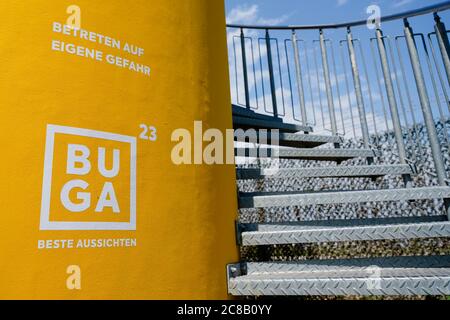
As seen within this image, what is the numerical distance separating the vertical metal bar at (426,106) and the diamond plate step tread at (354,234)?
1.99 ft

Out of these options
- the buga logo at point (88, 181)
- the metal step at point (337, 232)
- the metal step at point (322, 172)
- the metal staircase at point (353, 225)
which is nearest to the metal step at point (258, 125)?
the metal staircase at point (353, 225)

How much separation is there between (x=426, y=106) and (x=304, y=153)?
0.94 meters

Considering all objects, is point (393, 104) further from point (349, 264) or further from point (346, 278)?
point (346, 278)

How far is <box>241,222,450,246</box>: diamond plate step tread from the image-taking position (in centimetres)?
185

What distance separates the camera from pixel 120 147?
1.61m

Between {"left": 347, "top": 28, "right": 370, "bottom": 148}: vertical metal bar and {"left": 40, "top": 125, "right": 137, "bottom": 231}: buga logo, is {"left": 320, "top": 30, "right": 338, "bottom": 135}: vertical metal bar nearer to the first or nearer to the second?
{"left": 347, "top": 28, "right": 370, "bottom": 148}: vertical metal bar

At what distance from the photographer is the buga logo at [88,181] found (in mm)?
1396

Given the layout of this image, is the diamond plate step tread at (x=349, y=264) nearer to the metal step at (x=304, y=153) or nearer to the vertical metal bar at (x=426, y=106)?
the vertical metal bar at (x=426, y=106)

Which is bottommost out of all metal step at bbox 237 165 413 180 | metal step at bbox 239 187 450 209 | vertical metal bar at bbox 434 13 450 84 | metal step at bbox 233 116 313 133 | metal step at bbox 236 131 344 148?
metal step at bbox 239 187 450 209

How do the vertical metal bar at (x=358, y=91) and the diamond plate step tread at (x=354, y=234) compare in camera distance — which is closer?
the diamond plate step tread at (x=354, y=234)

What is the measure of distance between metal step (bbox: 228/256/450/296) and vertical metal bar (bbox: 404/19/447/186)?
0.68m

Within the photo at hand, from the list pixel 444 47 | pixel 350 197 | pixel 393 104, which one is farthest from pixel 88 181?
pixel 393 104

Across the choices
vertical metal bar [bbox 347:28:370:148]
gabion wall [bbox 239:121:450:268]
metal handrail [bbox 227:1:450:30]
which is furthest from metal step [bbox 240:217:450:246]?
gabion wall [bbox 239:121:450:268]
